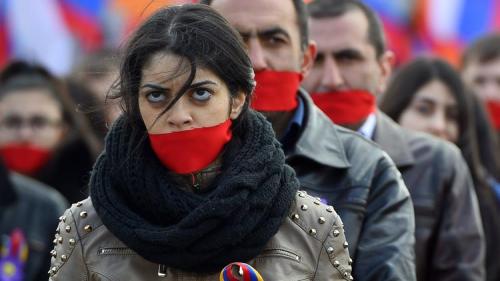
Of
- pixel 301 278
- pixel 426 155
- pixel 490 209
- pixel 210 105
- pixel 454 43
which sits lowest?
pixel 454 43

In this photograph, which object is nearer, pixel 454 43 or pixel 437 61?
pixel 437 61

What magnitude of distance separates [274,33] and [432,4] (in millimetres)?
12407

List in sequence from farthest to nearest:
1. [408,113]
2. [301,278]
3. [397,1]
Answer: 1. [397,1]
2. [408,113]
3. [301,278]

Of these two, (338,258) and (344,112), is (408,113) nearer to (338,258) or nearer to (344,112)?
(344,112)

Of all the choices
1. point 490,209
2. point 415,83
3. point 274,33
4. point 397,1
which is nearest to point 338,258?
point 274,33

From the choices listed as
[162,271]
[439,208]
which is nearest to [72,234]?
[162,271]

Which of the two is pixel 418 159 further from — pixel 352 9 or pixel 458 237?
pixel 352 9

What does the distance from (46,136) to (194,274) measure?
521cm

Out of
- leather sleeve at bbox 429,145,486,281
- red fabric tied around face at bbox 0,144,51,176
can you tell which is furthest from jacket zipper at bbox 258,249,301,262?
red fabric tied around face at bbox 0,144,51,176

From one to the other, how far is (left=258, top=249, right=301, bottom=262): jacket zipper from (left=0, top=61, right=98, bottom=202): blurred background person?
188 inches

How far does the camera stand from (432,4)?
1803 centimetres

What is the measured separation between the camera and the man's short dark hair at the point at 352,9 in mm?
7258

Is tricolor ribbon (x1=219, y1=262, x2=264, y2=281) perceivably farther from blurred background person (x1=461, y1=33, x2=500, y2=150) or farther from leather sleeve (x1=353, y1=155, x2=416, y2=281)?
blurred background person (x1=461, y1=33, x2=500, y2=150)

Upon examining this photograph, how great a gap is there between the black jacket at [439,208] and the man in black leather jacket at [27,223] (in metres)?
2.31
